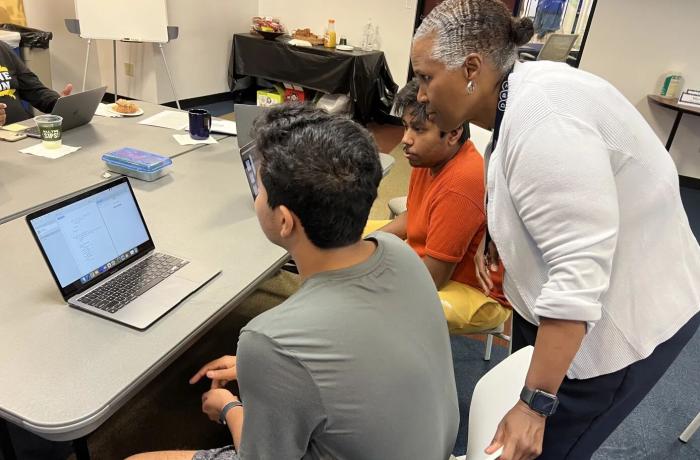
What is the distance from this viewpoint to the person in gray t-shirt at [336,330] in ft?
Answer: 2.38

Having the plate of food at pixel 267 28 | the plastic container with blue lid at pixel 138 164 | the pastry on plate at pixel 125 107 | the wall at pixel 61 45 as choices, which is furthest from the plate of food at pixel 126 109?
the plate of food at pixel 267 28

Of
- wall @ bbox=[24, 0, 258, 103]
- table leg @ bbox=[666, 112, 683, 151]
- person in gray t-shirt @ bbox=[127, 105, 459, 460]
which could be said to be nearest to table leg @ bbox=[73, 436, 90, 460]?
person in gray t-shirt @ bbox=[127, 105, 459, 460]

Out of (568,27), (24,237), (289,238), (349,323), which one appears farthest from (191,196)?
(568,27)

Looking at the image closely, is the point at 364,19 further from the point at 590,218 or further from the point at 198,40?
the point at 590,218

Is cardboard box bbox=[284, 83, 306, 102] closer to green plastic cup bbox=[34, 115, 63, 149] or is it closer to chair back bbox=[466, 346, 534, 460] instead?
green plastic cup bbox=[34, 115, 63, 149]

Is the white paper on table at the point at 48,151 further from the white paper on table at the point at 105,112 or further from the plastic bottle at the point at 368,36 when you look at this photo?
the plastic bottle at the point at 368,36

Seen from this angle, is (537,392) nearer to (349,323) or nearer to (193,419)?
(349,323)

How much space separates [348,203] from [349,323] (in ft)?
0.63

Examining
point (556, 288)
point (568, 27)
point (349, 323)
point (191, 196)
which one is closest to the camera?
point (349, 323)

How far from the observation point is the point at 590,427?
1.12 metres

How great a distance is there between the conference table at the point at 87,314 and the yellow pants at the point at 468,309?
0.55m

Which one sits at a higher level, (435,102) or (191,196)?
(435,102)

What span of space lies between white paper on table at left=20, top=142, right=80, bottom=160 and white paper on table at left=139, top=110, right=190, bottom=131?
477 mm

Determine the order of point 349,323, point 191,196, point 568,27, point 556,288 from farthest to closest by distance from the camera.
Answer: point 568,27
point 191,196
point 556,288
point 349,323
